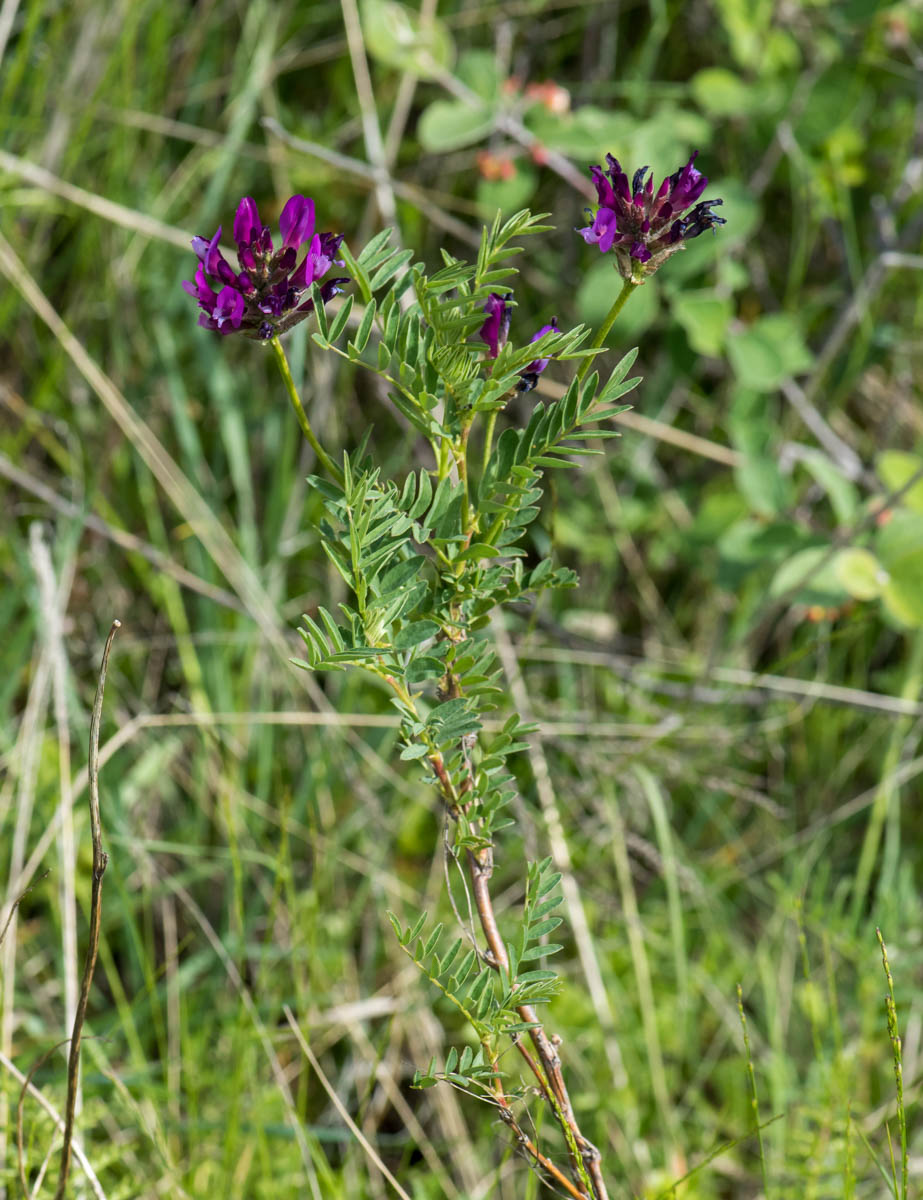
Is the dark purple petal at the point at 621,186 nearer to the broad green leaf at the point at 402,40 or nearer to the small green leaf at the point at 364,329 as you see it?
the small green leaf at the point at 364,329

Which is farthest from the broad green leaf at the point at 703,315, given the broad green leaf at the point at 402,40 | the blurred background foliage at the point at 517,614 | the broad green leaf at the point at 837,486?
the broad green leaf at the point at 402,40

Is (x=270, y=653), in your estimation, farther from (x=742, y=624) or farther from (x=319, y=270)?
(x=319, y=270)

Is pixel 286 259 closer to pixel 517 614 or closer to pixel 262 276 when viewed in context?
pixel 262 276

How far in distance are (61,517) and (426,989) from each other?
1.03 m

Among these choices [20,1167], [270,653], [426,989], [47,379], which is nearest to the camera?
[20,1167]

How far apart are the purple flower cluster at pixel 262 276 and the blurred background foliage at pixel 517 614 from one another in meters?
0.89

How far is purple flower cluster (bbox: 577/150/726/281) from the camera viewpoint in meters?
0.73

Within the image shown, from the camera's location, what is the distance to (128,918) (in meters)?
1.47

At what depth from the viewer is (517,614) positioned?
213 centimetres

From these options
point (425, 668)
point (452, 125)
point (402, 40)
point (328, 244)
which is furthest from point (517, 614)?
point (328, 244)

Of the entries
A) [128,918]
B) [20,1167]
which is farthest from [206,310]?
[128,918]

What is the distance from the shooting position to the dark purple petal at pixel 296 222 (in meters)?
0.75

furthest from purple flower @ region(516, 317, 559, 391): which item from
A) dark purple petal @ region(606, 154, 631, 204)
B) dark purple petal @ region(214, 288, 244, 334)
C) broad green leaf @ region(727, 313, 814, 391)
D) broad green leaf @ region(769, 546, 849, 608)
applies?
broad green leaf @ region(727, 313, 814, 391)

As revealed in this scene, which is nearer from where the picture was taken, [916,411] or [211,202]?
[211,202]
